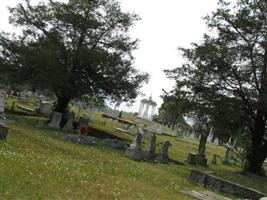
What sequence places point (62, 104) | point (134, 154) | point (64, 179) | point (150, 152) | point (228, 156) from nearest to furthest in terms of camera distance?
1. point (64, 179)
2. point (134, 154)
3. point (150, 152)
4. point (62, 104)
5. point (228, 156)

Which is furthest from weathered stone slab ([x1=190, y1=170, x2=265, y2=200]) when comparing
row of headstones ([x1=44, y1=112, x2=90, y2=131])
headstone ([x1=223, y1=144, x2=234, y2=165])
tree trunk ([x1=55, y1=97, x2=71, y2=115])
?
headstone ([x1=223, y1=144, x2=234, y2=165])

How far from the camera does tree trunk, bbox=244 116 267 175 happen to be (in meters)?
29.7

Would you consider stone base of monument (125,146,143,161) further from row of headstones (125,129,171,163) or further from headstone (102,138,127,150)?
headstone (102,138,127,150)

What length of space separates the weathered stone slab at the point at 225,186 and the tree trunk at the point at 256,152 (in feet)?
35.9

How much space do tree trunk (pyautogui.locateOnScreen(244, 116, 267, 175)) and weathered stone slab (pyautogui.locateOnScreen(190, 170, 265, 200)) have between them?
10.9m

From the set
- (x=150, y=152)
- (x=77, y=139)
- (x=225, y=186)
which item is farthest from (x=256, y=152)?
(x=225, y=186)

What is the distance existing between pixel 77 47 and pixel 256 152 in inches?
578

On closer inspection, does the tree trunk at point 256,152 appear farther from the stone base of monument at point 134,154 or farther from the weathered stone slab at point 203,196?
the weathered stone slab at point 203,196

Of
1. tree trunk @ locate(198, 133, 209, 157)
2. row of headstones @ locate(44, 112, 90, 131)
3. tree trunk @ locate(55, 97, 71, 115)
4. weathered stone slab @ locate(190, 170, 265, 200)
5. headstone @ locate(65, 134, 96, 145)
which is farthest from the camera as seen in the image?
tree trunk @ locate(55, 97, 71, 115)

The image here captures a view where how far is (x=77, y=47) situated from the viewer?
36.3 m

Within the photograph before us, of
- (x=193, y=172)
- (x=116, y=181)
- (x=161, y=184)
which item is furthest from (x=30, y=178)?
(x=193, y=172)

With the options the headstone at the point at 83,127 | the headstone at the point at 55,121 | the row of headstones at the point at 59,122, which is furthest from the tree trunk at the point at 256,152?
the headstone at the point at 55,121

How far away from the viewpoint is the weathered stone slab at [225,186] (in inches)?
695

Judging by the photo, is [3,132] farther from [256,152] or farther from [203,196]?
[256,152]
